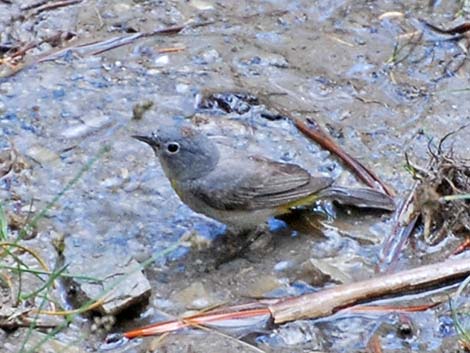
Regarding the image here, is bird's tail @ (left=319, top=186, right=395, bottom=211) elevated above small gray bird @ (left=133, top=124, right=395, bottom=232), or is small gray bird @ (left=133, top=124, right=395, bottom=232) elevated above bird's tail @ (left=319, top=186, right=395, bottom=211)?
small gray bird @ (left=133, top=124, right=395, bottom=232)

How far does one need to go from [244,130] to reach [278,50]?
1.09 metres

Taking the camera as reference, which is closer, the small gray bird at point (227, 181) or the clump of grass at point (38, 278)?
the clump of grass at point (38, 278)

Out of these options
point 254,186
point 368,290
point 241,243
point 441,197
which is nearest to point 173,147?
point 254,186

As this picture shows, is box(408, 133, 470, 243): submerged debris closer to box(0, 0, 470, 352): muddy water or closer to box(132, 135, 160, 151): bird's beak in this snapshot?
box(0, 0, 470, 352): muddy water

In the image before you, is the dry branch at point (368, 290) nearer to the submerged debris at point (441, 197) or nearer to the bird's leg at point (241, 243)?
the submerged debris at point (441, 197)

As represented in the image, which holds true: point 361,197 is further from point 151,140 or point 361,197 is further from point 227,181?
point 151,140

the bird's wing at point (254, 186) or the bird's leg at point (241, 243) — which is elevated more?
the bird's wing at point (254, 186)

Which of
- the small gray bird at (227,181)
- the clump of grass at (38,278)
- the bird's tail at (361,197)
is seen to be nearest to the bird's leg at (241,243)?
the small gray bird at (227,181)

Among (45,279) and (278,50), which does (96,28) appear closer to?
(278,50)

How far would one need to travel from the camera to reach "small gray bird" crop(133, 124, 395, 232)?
23.5 feet

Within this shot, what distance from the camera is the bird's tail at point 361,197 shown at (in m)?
7.41

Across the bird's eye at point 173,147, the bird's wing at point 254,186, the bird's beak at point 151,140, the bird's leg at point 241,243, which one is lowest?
the bird's leg at point 241,243

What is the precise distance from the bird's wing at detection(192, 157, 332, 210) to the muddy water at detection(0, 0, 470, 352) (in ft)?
0.98

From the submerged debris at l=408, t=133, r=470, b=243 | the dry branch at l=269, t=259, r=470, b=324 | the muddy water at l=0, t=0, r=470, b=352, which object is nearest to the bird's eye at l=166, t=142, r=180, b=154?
the muddy water at l=0, t=0, r=470, b=352
